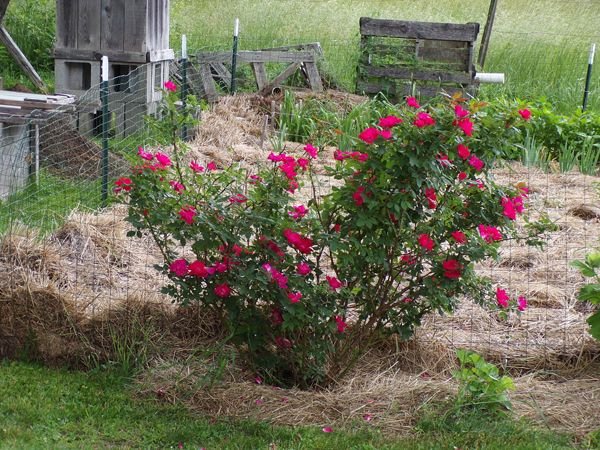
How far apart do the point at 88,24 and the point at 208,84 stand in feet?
5.97

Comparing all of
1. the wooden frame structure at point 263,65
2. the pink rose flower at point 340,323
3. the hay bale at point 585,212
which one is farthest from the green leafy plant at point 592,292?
the wooden frame structure at point 263,65

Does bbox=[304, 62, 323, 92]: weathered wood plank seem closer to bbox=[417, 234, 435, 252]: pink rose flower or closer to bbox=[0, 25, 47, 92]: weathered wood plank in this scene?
bbox=[0, 25, 47, 92]: weathered wood plank

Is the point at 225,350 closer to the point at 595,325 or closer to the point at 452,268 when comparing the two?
the point at 452,268

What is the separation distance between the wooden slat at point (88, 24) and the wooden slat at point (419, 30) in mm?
4131

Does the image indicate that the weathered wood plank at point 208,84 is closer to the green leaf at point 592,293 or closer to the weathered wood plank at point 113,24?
the weathered wood plank at point 113,24

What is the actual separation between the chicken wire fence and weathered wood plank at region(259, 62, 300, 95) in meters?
2.34

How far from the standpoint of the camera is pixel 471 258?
4.46m

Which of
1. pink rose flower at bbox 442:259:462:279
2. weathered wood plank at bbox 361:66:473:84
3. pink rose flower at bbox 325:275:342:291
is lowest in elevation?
pink rose flower at bbox 325:275:342:291

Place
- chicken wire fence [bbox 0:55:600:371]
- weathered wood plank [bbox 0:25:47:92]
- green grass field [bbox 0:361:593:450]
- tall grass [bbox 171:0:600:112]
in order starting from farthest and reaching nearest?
tall grass [bbox 171:0:600:112], weathered wood plank [bbox 0:25:47:92], chicken wire fence [bbox 0:55:600:371], green grass field [bbox 0:361:593:450]

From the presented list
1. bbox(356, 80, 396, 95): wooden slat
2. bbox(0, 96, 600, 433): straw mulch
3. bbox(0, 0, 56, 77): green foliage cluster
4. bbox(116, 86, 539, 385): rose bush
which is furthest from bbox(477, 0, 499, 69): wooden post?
bbox(116, 86, 539, 385): rose bush

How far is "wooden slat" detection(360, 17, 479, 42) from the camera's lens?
1307 cm

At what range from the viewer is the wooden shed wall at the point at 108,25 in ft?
34.4

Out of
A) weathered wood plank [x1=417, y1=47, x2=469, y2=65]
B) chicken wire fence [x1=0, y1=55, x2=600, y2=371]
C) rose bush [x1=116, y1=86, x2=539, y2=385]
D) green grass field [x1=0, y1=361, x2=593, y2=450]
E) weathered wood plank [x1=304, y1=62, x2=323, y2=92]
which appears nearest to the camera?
green grass field [x1=0, y1=361, x2=593, y2=450]

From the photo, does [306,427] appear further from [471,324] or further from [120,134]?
[120,134]
